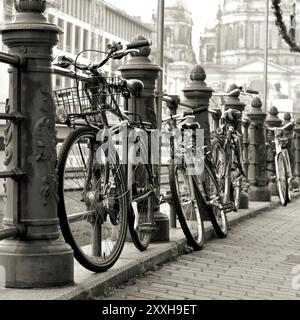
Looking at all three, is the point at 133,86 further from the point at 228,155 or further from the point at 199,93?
the point at 228,155

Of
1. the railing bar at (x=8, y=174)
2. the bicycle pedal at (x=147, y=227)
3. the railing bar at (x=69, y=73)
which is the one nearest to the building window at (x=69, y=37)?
the bicycle pedal at (x=147, y=227)

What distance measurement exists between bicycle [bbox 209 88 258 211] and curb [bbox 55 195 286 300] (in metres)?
1.12

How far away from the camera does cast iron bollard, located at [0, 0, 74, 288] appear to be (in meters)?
4.63

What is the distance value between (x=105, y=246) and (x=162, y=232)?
1.39m

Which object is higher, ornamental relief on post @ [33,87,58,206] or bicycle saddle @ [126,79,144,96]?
bicycle saddle @ [126,79,144,96]

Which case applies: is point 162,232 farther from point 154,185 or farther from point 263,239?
point 263,239

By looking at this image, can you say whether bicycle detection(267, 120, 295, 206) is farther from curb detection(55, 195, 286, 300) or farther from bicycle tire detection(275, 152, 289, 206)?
curb detection(55, 195, 286, 300)

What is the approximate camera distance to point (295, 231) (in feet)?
30.1

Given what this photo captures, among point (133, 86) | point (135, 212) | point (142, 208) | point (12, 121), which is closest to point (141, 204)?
point (142, 208)

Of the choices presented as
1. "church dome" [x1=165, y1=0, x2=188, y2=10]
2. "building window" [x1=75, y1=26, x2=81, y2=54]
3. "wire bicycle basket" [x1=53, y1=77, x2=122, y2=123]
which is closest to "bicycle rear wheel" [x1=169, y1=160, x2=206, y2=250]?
"wire bicycle basket" [x1=53, y1=77, x2=122, y2=123]

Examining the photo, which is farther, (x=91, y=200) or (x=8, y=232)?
(x=91, y=200)

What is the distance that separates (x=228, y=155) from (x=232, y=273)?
131 inches

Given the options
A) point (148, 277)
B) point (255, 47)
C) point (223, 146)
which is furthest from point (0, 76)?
point (255, 47)

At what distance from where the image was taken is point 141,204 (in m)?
6.41
